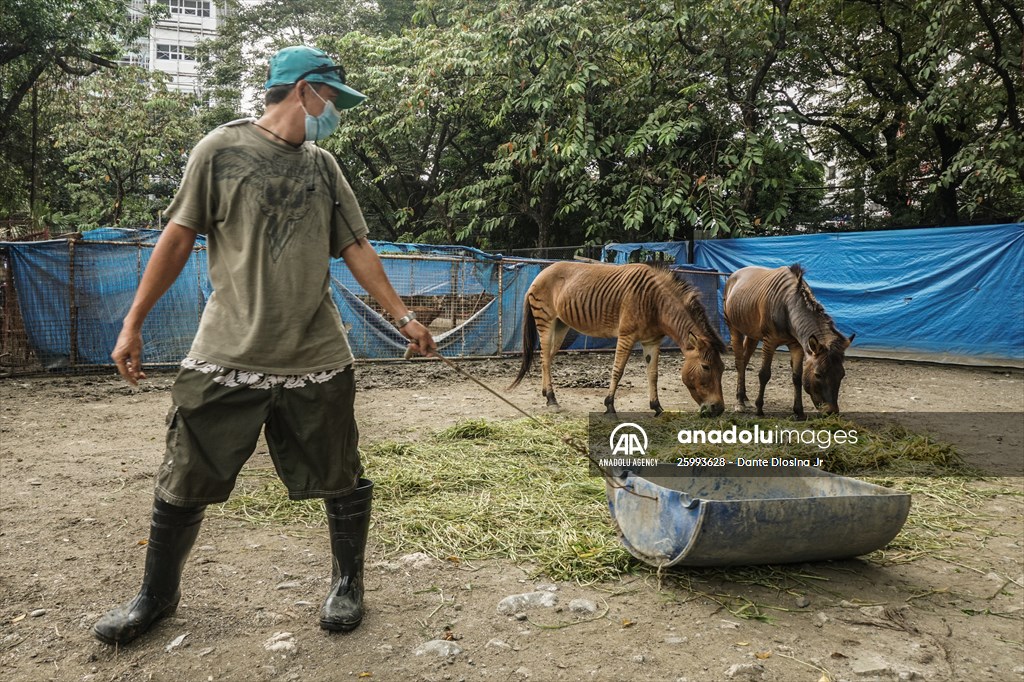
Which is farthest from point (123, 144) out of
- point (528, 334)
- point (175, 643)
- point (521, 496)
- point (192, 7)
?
point (192, 7)

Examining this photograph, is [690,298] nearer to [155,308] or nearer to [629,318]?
[629,318]

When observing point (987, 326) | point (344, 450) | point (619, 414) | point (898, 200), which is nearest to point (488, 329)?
point (619, 414)

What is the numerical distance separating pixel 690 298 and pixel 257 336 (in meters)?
4.88

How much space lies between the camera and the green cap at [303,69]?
2.52 m

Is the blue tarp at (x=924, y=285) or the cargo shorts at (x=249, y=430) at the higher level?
the blue tarp at (x=924, y=285)

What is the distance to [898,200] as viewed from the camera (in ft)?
48.1

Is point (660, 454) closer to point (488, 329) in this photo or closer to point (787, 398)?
point (787, 398)

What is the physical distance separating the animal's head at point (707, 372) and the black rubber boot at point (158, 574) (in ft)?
15.2

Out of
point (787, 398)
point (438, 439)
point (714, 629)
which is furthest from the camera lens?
point (787, 398)

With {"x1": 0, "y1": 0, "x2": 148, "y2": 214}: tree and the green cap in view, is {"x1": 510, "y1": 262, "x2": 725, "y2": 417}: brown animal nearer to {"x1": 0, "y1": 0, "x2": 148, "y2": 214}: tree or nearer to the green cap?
the green cap

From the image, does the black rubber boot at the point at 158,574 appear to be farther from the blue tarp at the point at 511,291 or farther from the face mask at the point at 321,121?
the blue tarp at the point at 511,291

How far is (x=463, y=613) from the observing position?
2.77 m

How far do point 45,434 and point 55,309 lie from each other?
11.2 ft

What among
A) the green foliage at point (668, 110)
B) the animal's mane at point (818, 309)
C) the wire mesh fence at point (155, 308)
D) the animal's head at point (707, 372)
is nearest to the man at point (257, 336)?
the animal's head at point (707, 372)
